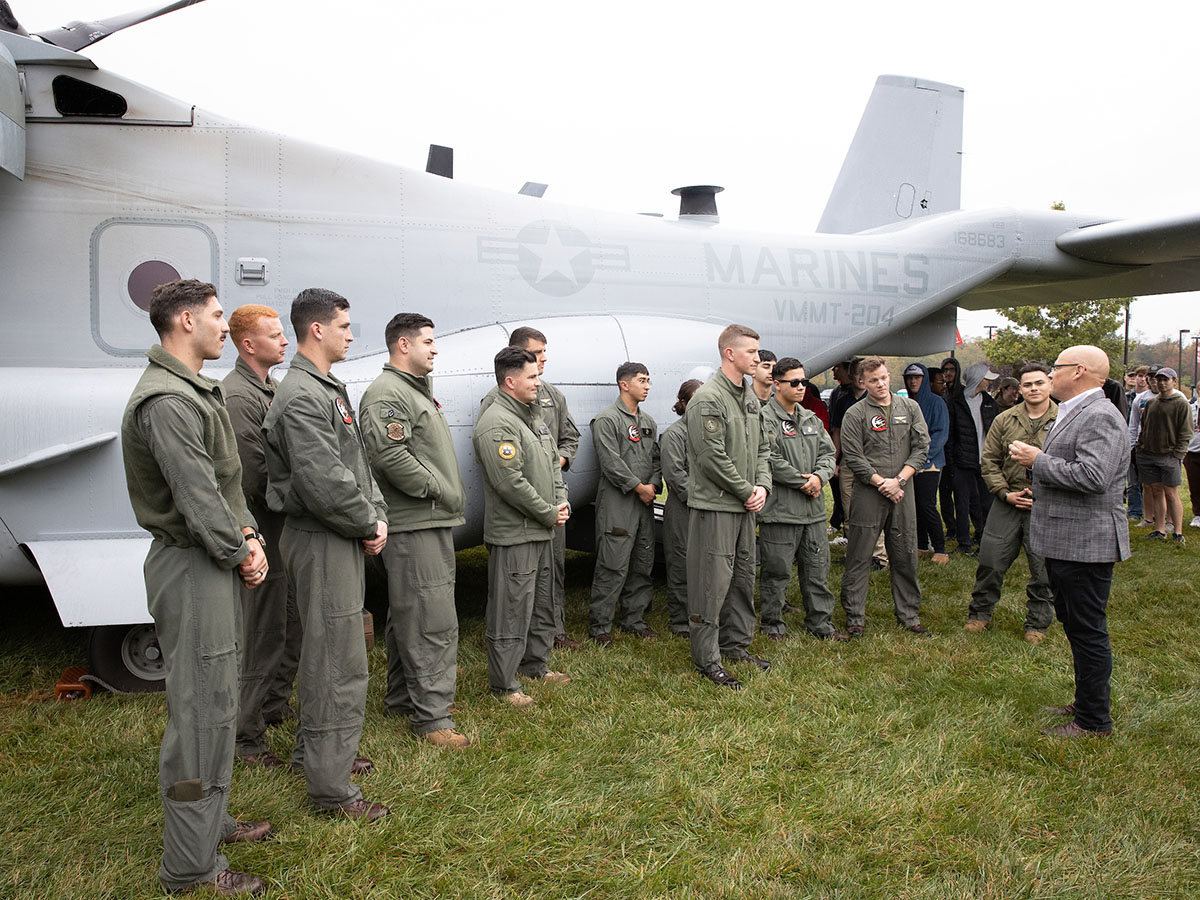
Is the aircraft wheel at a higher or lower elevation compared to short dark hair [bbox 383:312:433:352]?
lower

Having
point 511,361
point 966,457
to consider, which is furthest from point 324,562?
point 966,457

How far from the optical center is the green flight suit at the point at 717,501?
4598 millimetres

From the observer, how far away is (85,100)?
4.82 metres

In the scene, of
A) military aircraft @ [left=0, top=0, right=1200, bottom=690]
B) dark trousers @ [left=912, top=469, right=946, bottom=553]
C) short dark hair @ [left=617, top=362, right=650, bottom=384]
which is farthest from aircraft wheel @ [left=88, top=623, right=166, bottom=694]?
dark trousers @ [left=912, top=469, right=946, bottom=553]

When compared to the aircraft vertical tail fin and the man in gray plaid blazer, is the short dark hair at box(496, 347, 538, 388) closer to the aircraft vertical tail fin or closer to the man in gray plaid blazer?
the man in gray plaid blazer

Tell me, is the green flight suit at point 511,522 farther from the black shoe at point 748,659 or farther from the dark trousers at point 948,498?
the dark trousers at point 948,498

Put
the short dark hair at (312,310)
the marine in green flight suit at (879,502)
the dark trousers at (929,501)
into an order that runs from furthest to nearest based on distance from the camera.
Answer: the dark trousers at (929,501), the marine in green flight suit at (879,502), the short dark hair at (312,310)

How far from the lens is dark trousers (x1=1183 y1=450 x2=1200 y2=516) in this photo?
31.4 feet

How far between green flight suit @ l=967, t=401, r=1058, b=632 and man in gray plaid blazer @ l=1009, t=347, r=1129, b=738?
159cm

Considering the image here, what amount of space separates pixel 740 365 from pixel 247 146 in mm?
3567

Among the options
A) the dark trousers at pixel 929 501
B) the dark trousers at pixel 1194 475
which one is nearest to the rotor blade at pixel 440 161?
the dark trousers at pixel 929 501

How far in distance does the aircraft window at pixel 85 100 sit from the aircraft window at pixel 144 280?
93 cm

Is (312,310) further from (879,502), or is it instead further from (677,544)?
(879,502)

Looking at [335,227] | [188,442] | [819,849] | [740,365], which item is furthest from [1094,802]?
[335,227]
